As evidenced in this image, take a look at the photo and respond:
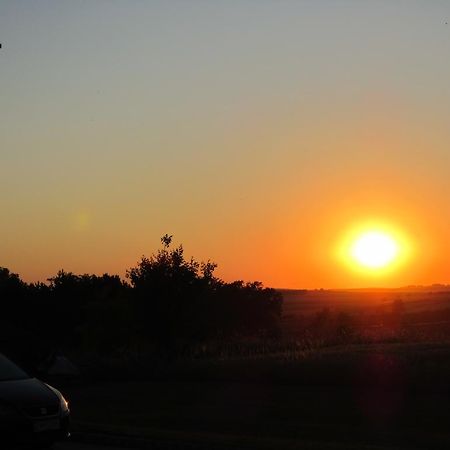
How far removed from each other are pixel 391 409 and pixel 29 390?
360 inches

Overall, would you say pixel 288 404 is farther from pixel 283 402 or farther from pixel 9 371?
pixel 9 371

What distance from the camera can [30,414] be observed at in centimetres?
1200

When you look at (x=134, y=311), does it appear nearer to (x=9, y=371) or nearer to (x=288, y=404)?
(x=288, y=404)

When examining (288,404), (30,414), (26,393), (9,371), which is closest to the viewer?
(30,414)

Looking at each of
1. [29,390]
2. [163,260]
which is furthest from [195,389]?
[29,390]

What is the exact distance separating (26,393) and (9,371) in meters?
1.01

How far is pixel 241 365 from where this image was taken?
2452 centimetres

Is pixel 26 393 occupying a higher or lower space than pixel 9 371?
lower

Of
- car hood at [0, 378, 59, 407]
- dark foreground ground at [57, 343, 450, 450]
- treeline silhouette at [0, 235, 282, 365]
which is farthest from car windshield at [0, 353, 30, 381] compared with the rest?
treeline silhouette at [0, 235, 282, 365]

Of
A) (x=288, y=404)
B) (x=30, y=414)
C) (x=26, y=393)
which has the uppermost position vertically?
Answer: (x=26, y=393)

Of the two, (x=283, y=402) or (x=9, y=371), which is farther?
(x=283, y=402)

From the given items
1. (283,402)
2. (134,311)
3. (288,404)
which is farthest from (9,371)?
(134,311)

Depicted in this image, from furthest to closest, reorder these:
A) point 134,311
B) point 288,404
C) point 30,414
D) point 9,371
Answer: point 134,311, point 288,404, point 9,371, point 30,414

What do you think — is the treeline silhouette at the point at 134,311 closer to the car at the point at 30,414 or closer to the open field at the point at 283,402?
the open field at the point at 283,402
